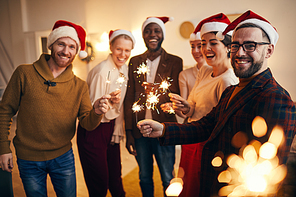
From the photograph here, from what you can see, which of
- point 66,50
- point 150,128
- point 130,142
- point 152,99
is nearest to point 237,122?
point 150,128

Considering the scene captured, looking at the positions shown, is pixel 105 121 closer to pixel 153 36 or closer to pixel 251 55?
pixel 153 36

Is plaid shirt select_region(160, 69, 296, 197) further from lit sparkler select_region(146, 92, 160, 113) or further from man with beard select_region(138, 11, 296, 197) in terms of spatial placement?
lit sparkler select_region(146, 92, 160, 113)

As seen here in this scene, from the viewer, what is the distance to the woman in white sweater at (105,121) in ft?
5.99

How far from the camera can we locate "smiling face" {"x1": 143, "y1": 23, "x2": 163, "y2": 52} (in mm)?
1803

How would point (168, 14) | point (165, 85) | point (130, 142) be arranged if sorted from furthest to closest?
1. point (168, 14)
2. point (130, 142)
3. point (165, 85)

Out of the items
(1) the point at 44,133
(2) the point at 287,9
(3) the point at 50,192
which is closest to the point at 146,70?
(1) the point at 44,133

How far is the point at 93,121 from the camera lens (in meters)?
1.52

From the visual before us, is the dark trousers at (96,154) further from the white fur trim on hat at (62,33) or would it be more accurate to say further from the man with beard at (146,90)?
the white fur trim on hat at (62,33)

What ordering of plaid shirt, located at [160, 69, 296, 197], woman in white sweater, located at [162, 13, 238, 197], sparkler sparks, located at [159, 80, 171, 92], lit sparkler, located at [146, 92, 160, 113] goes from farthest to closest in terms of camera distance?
sparkler sparks, located at [159, 80, 171, 92]
lit sparkler, located at [146, 92, 160, 113]
woman in white sweater, located at [162, 13, 238, 197]
plaid shirt, located at [160, 69, 296, 197]

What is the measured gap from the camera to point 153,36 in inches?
70.9

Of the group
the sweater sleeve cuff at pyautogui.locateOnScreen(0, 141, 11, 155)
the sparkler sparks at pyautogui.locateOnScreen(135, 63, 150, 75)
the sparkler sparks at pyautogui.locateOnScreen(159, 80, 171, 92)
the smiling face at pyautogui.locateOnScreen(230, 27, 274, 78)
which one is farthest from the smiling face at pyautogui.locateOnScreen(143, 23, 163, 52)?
the sweater sleeve cuff at pyautogui.locateOnScreen(0, 141, 11, 155)

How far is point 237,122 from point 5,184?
162cm

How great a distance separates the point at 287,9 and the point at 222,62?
8.61 ft

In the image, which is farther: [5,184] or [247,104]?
[5,184]
